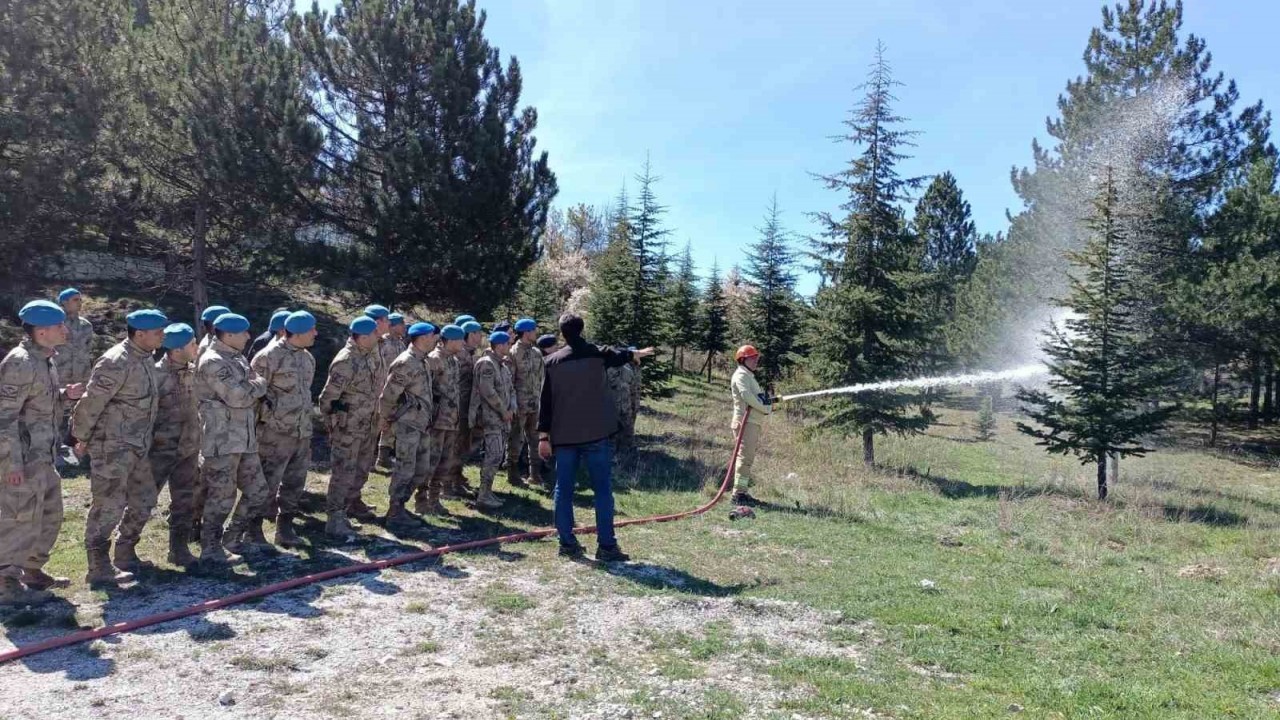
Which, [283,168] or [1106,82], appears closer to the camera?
[283,168]

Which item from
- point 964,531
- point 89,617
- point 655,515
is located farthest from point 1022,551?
point 89,617

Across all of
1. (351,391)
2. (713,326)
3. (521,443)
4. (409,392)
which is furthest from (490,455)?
(713,326)

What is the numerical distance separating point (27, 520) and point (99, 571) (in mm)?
701

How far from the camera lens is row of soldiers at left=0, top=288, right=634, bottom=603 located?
242 inches

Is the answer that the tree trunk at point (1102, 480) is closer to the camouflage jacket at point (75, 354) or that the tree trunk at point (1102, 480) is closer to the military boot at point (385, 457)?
the military boot at point (385, 457)

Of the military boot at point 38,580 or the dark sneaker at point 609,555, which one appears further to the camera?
the dark sneaker at point 609,555

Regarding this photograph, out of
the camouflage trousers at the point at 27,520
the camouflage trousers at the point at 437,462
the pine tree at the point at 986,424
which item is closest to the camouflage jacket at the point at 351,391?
the camouflage trousers at the point at 437,462

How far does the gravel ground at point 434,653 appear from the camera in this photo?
178 inches

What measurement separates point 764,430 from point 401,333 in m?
11.9

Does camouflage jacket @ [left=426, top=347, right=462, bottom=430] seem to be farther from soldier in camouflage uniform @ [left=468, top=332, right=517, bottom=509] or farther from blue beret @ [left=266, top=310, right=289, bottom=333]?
blue beret @ [left=266, top=310, right=289, bottom=333]

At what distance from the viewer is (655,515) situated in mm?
10070

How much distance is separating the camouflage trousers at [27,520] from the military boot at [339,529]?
244cm

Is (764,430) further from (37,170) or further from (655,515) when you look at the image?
(37,170)

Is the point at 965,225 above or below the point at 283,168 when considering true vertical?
above
